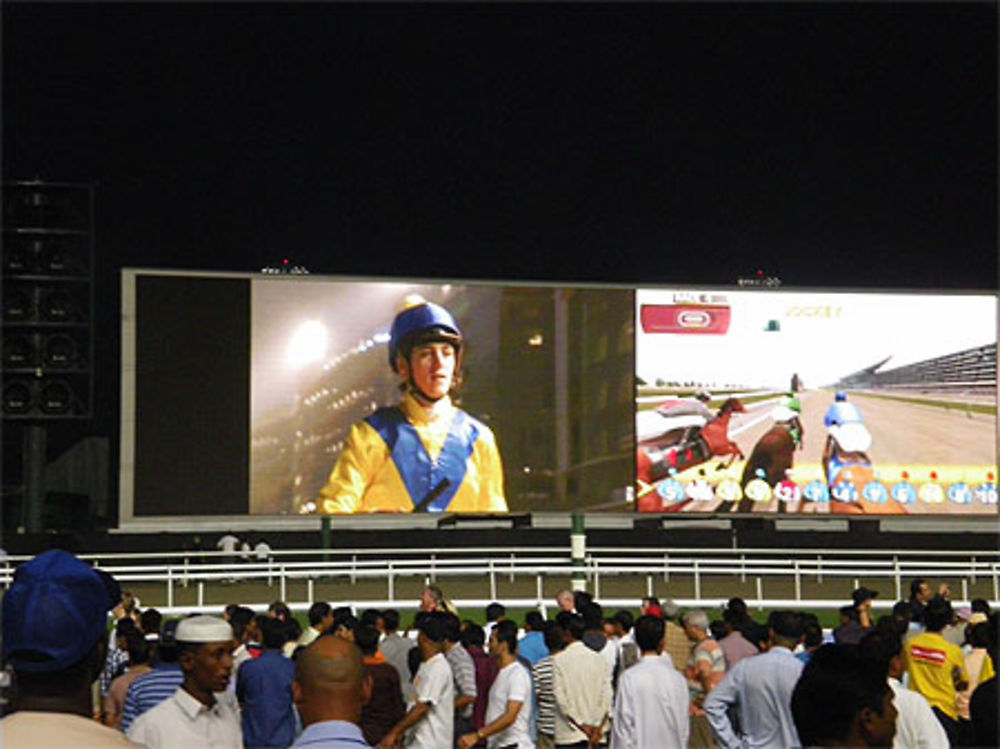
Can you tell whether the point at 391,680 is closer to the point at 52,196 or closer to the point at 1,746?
the point at 1,746

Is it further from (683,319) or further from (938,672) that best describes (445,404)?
(938,672)

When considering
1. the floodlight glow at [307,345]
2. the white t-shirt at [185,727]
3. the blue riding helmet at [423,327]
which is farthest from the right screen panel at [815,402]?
the white t-shirt at [185,727]

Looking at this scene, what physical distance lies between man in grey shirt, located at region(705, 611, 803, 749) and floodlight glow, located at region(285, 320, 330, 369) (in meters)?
20.7

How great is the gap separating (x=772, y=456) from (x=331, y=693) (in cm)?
2572

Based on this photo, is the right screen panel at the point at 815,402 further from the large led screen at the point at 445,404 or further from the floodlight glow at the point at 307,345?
the floodlight glow at the point at 307,345

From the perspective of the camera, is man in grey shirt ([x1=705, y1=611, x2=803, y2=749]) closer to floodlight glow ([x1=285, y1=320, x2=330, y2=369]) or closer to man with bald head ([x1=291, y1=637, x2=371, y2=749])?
man with bald head ([x1=291, y1=637, x2=371, y2=749])

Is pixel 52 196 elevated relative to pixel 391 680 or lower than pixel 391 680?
elevated

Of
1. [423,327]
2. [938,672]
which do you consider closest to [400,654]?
[938,672]

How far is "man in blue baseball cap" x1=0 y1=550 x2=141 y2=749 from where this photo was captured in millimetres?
3078

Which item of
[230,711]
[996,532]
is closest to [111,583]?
[230,711]

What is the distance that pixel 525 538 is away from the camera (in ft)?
95.9

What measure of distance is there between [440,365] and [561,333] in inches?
93.9

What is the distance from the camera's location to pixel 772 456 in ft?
94.9

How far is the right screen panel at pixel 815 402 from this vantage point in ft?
94.3
